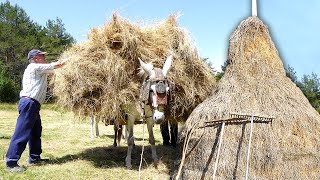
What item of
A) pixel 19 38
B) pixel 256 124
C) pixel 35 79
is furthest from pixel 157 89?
pixel 19 38

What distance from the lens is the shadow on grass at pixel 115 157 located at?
7777mm

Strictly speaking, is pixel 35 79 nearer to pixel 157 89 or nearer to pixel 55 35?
pixel 157 89

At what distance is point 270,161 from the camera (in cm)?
525

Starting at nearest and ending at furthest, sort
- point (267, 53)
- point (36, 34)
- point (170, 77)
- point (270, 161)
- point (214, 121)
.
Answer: point (270, 161) < point (214, 121) < point (267, 53) < point (170, 77) < point (36, 34)

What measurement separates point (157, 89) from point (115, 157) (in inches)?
119

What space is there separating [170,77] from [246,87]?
153 cm

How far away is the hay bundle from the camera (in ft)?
22.7

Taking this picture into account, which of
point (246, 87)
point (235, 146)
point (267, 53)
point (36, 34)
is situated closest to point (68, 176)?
point (235, 146)

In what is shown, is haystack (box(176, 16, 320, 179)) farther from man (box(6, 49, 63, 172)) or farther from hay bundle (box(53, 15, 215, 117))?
man (box(6, 49, 63, 172))

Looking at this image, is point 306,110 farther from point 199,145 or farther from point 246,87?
point 199,145

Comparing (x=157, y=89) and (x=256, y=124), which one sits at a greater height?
(x=157, y=89)

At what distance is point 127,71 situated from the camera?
7.21m

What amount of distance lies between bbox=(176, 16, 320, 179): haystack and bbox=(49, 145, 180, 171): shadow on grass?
149cm

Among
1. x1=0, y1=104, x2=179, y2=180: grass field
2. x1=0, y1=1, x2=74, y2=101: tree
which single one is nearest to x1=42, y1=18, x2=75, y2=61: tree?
x1=0, y1=1, x2=74, y2=101: tree
